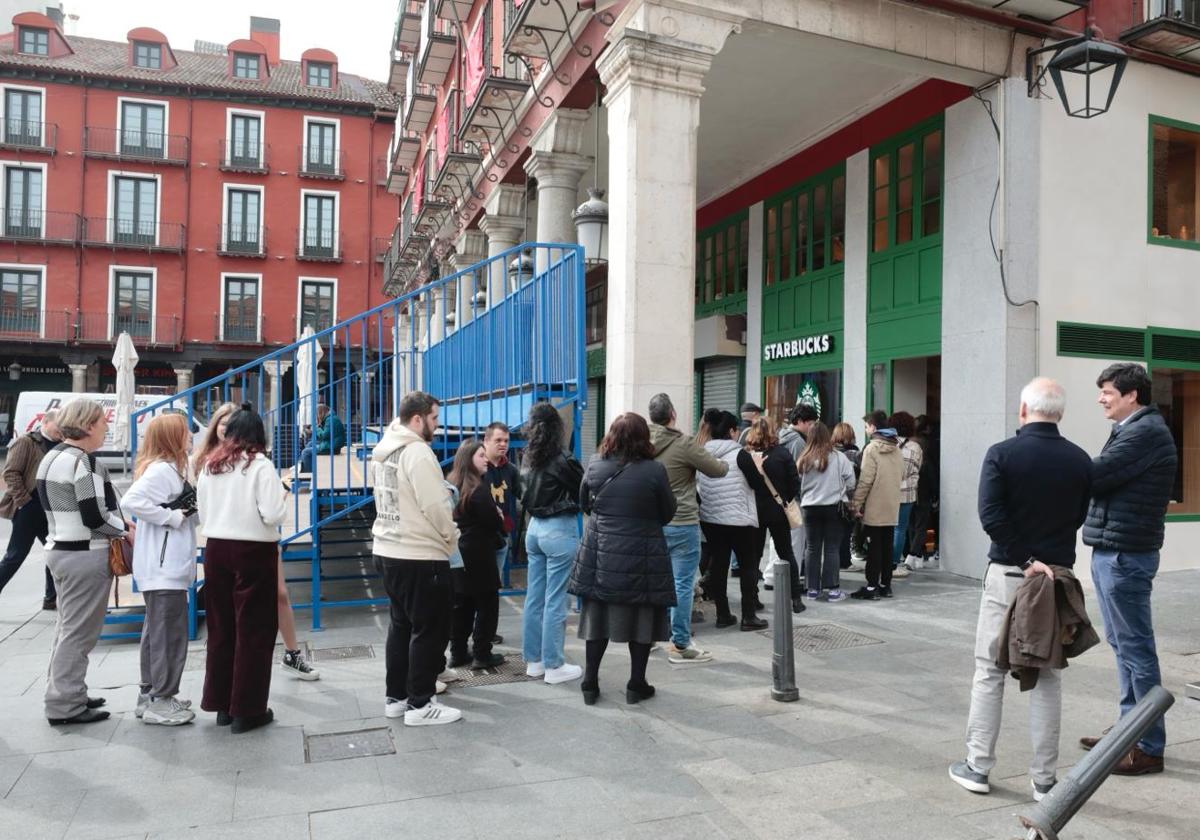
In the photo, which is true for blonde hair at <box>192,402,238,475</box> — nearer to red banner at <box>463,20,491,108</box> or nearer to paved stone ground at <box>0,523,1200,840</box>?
paved stone ground at <box>0,523,1200,840</box>

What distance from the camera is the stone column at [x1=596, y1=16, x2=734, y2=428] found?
25.6 ft

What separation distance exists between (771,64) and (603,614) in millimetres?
7729

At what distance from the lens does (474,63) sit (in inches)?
636

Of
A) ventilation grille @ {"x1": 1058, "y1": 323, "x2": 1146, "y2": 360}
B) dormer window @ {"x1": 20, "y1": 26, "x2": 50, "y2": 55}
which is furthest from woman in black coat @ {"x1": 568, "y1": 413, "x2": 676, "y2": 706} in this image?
dormer window @ {"x1": 20, "y1": 26, "x2": 50, "y2": 55}

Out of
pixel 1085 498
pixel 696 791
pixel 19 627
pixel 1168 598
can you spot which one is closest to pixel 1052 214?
pixel 1168 598

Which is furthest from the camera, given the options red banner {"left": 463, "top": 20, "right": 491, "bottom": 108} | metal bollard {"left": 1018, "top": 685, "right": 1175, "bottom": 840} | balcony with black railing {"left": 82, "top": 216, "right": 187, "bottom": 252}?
balcony with black railing {"left": 82, "top": 216, "right": 187, "bottom": 252}

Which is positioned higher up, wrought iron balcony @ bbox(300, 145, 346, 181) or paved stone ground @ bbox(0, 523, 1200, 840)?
wrought iron balcony @ bbox(300, 145, 346, 181)

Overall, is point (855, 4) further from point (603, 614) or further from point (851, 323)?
point (603, 614)

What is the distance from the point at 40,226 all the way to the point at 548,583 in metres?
35.9

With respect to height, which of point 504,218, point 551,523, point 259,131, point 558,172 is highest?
point 259,131

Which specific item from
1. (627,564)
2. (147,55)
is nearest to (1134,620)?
(627,564)

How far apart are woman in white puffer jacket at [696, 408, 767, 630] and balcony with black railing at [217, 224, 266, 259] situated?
107 ft

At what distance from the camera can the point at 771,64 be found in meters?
10.2

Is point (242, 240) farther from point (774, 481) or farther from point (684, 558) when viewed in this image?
point (684, 558)
